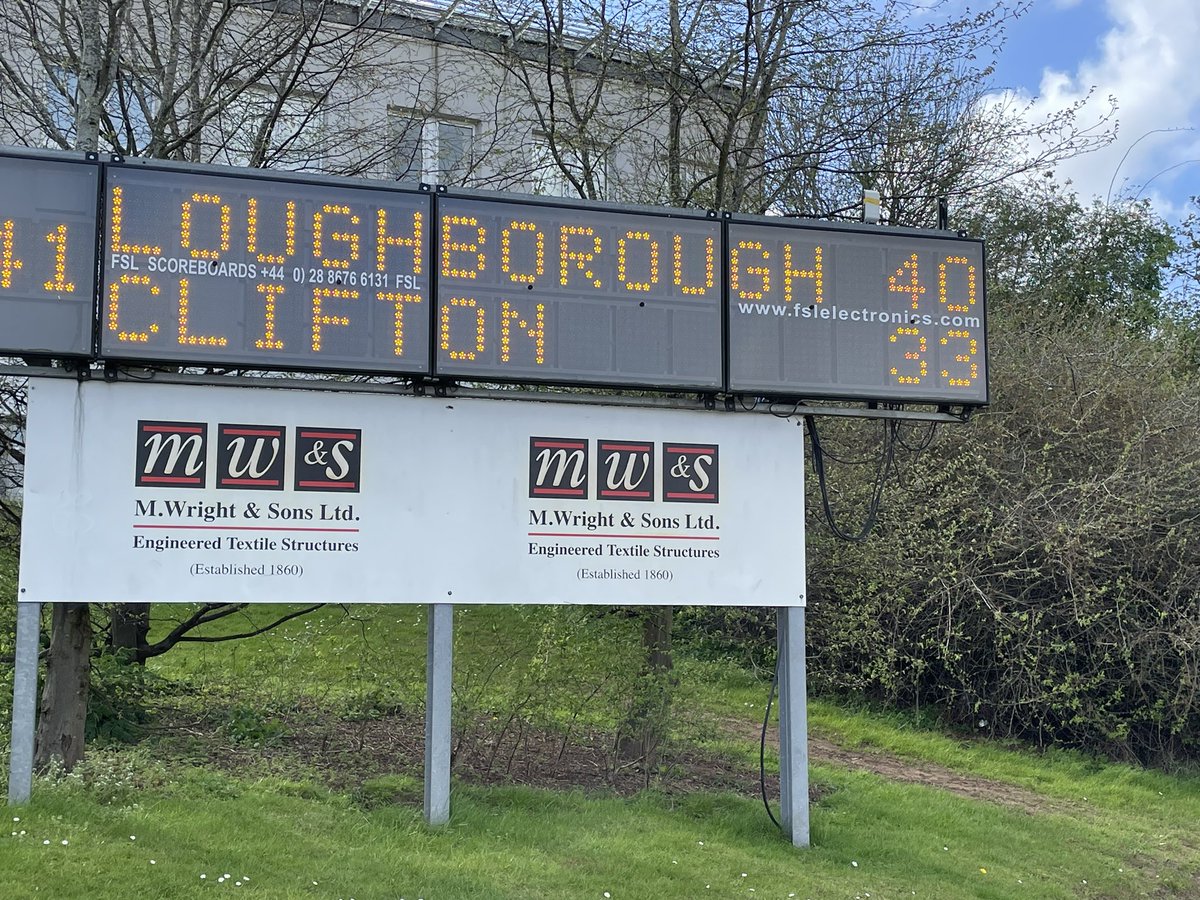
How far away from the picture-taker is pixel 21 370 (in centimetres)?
646

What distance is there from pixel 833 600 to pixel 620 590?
5.66 meters

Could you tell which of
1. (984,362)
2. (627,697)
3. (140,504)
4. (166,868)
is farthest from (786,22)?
(166,868)

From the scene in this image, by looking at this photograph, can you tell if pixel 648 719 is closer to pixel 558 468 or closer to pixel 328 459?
pixel 558 468

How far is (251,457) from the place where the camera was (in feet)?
22.3

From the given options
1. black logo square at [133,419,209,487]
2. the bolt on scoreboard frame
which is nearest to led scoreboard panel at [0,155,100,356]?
the bolt on scoreboard frame

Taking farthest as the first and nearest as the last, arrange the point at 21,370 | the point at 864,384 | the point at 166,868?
the point at 864,384, the point at 21,370, the point at 166,868

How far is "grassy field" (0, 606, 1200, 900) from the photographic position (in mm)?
6090

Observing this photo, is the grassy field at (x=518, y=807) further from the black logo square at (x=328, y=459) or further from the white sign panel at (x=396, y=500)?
the black logo square at (x=328, y=459)

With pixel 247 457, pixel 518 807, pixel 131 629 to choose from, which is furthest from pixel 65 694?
pixel 518 807

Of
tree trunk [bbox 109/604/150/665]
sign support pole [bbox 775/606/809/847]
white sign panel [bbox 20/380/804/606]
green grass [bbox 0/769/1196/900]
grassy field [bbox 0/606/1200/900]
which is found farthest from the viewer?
tree trunk [bbox 109/604/150/665]

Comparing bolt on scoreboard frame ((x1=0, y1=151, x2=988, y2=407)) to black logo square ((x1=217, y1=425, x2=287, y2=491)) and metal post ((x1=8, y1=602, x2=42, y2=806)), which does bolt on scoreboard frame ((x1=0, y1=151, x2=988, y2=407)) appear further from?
metal post ((x1=8, y1=602, x2=42, y2=806))

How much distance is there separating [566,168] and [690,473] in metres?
4.02

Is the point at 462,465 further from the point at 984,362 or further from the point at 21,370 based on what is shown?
the point at 984,362

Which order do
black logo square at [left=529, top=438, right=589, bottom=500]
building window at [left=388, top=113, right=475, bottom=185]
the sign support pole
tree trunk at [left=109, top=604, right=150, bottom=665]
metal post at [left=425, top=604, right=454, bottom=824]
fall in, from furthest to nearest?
building window at [left=388, top=113, right=475, bottom=185]
tree trunk at [left=109, top=604, right=150, bottom=665]
the sign support pole
black logo square at [left=529, top=438, right=589, bottom=500]
metal post at [left=425, top=604, right=454, bottom=824]
